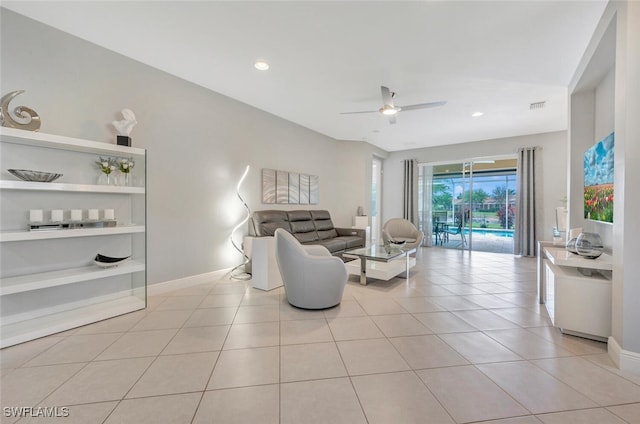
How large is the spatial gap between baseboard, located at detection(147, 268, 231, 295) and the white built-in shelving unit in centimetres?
27

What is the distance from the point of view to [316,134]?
6.01 metres

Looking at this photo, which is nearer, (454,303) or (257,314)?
(257,314)

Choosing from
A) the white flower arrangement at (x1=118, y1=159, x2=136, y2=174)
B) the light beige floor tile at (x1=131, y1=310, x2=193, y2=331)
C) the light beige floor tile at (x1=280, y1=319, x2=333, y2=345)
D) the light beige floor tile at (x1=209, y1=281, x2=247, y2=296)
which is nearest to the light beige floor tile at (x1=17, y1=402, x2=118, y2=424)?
the light beige floor tile at (x1=131, y1=310, x2=193, y2=331)

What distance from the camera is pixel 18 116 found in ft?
7.38

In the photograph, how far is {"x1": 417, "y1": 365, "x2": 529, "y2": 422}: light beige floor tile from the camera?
1441 millimetres

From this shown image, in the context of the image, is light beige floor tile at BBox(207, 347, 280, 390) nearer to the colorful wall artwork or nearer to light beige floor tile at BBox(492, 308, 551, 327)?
light beige floor tile at BBox(492, 308, 551, 327)

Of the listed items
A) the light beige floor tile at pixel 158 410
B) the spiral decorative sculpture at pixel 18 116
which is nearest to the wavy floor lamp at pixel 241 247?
the spiral decorative sculpture at pixel 18 116

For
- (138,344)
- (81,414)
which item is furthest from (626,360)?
(138,344)

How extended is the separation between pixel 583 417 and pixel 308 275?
2127mm

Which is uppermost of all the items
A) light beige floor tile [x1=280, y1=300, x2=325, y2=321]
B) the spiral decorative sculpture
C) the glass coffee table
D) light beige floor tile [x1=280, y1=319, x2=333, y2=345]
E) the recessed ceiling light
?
the recessed ceiling light

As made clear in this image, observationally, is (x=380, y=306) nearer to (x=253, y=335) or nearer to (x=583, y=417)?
(x=253, y=335)

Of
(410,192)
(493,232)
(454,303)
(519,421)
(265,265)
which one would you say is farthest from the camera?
(410,192)

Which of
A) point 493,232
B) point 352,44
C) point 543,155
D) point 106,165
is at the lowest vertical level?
point 493,232

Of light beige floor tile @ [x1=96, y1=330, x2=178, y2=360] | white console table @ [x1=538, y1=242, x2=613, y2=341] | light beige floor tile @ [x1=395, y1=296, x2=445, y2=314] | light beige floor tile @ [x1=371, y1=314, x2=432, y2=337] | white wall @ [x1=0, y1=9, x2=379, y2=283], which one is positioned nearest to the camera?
light beige floor tile @ [x1=96, y1=330, x2=178, y2=360]
